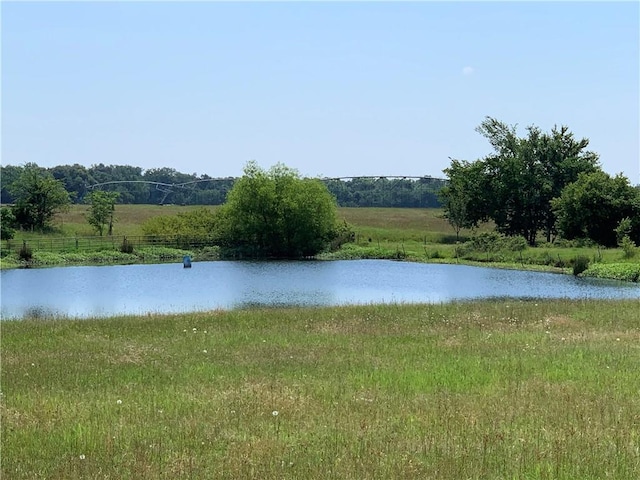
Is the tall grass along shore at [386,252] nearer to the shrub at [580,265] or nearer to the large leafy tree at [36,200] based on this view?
the shrub at [580,265]

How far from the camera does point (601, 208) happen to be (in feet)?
246

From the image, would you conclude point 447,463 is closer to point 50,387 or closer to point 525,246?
point 50,387

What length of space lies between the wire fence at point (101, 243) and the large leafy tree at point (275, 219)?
13.5ft

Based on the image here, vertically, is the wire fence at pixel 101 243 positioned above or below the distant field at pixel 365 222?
below

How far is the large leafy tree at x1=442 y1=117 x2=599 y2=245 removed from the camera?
9806 cm

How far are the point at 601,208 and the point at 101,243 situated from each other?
52531 mm

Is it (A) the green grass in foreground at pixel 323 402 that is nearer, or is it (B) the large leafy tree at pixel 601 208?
(A) the green grass in foreground at pixel 323 402

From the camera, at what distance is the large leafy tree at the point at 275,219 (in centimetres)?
8869

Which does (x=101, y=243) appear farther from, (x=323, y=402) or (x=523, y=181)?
(x=323, y=402)

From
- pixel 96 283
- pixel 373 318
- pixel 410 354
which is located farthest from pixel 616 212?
pixel 410 354

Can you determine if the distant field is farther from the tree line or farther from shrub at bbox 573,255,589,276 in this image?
shrub at bbox 573,255,589,276

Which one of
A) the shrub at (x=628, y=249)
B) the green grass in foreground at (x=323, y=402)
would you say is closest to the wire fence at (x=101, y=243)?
the shrub at (x=628, y=249)

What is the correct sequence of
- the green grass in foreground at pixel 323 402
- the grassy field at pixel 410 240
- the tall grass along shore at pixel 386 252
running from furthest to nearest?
the grassy field at pixel 410 240 < the tall grass along shore at pixel 386 252 < the green grass in foreground at pixel 323 402

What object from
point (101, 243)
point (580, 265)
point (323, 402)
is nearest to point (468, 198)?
point (580, 265)
